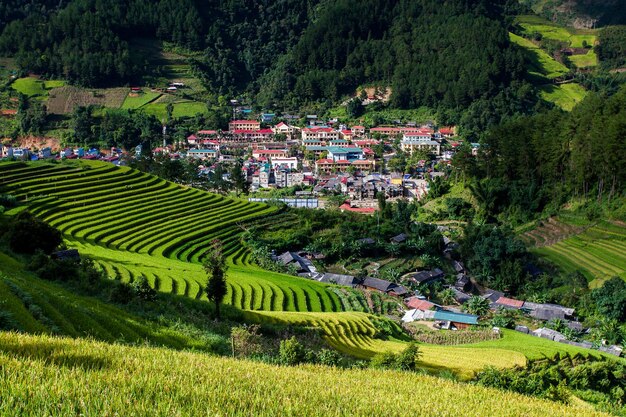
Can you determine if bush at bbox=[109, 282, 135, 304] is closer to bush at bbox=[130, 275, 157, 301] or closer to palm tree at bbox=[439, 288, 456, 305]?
bush at bbox=[130, 275, 157, 301]

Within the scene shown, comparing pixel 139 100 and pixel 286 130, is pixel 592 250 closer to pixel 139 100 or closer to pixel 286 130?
pixel 286 130

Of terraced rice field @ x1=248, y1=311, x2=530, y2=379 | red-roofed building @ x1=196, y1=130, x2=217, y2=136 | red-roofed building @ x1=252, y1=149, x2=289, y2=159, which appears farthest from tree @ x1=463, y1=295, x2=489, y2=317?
red-roofed building @ x1=196, y1=130, x2=217, y2=136

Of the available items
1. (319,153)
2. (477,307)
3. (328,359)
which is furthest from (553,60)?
(328,359)

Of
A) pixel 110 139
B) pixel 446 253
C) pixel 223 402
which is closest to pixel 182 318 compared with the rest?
pixel 223 402

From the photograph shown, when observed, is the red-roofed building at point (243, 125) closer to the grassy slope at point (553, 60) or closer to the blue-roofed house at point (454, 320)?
the grassy slope at point (553, 60)

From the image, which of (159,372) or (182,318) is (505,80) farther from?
(159,372)
